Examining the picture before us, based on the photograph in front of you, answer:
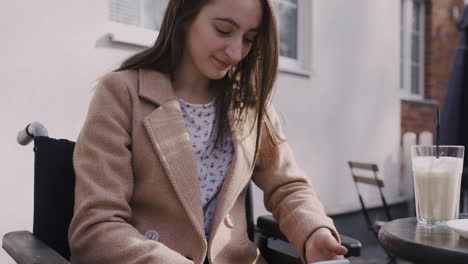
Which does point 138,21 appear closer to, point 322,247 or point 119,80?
point 119,80

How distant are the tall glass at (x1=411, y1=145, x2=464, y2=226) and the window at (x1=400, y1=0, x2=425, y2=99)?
468 centimetres

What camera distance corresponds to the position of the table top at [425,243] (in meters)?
1.05

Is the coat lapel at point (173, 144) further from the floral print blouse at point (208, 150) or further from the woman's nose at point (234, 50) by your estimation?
the woman's nose at point (234, 50)

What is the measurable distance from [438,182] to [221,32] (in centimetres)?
75

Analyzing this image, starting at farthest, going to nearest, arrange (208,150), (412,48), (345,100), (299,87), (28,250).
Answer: (412,48) < (345,100) < (299,87) < (208,150) < (28,250)

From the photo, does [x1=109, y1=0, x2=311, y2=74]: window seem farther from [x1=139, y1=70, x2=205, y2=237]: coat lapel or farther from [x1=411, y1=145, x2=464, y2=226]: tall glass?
[x1=411, y1=145, x2=464, y2=226]: tall glass

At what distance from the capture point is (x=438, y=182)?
1.28 metres

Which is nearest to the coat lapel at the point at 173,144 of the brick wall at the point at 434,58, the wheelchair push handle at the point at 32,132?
the wheelchair push handle at the point at 32,132

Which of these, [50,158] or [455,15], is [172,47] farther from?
[455,15]

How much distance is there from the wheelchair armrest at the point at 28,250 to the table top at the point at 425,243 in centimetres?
79

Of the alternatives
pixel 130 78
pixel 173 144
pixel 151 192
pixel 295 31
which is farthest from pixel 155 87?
pixel 295 31

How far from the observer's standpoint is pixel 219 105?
1.60m

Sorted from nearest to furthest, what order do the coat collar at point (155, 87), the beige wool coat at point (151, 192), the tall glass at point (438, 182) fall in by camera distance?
1. the beige wool coat at point (151, 192)
2. the tall glass at point (438, 182)
3. the coat collar at point (155, 87)

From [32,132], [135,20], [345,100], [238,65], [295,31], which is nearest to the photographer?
[32,132]
